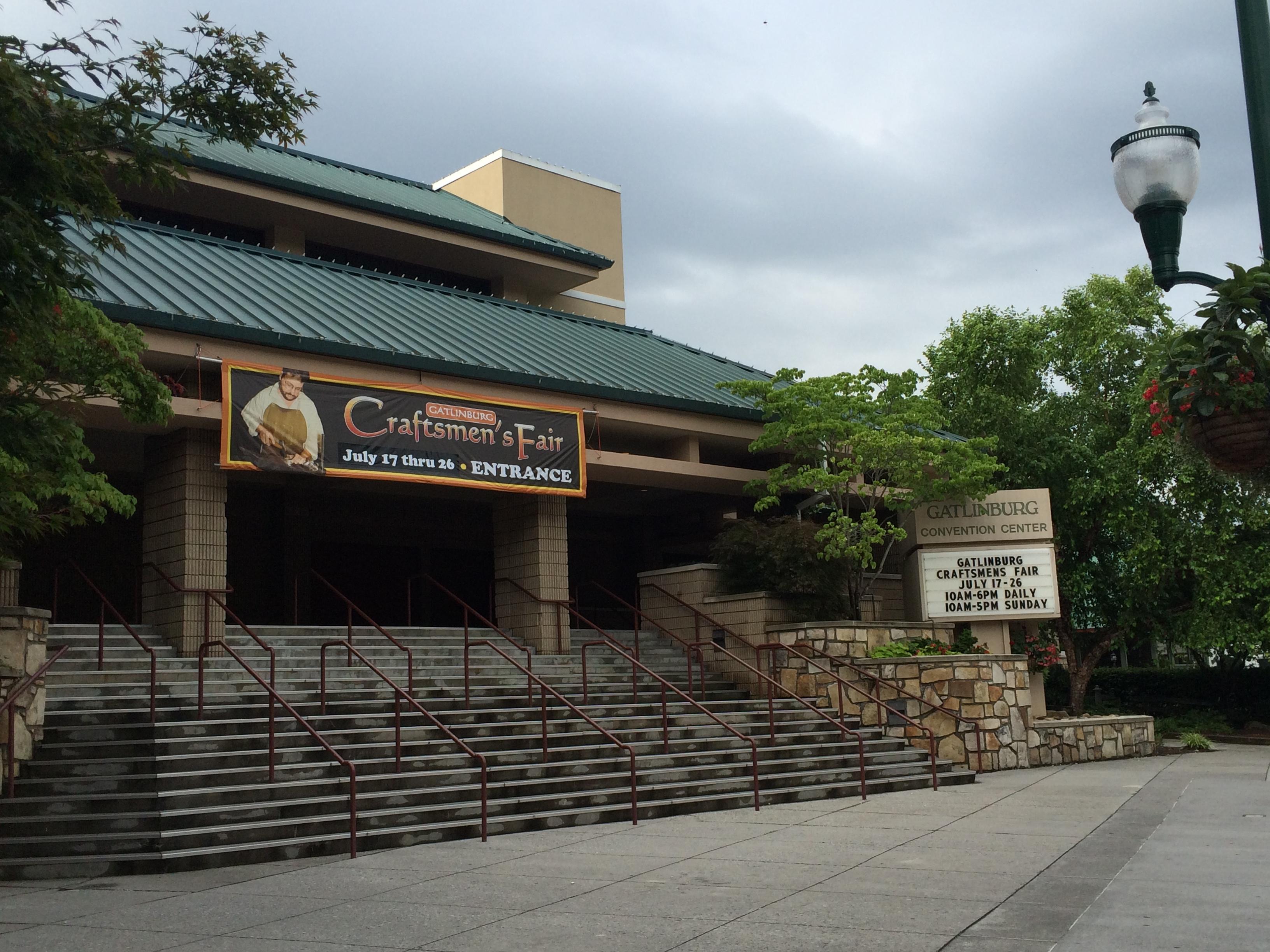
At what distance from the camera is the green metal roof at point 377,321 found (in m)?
17.8

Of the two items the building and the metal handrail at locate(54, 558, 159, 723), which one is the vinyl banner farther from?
the metal handrail at locate(54, 558, 159, 723)

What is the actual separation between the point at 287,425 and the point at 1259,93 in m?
13.6

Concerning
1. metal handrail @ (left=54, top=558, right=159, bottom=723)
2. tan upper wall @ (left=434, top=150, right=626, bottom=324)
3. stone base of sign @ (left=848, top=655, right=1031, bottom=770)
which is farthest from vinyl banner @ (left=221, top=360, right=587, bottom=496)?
tan upper wall @ (left=434, top=150, right=626, bottom=324)

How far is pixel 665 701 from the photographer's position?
51.0 ft

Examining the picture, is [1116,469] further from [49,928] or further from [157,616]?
[49,928]

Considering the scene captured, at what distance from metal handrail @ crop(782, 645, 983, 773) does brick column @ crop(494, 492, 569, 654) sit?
3710mm

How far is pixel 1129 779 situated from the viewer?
1747cm

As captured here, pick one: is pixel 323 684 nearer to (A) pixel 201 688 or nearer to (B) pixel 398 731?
(A) pixel 201 688

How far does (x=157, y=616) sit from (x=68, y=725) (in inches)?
149

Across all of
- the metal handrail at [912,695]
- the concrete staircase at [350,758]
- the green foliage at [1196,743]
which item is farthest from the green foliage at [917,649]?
the green foliage at [1196,743]

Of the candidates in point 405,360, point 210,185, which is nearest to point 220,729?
point 405,360

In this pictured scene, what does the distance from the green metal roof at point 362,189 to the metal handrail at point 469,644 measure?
25.1 feet

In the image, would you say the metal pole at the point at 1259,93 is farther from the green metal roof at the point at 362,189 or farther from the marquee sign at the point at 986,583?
the green metal roof at the point at 362,189

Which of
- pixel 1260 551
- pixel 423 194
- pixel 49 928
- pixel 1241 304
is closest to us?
pixel 1241 304
